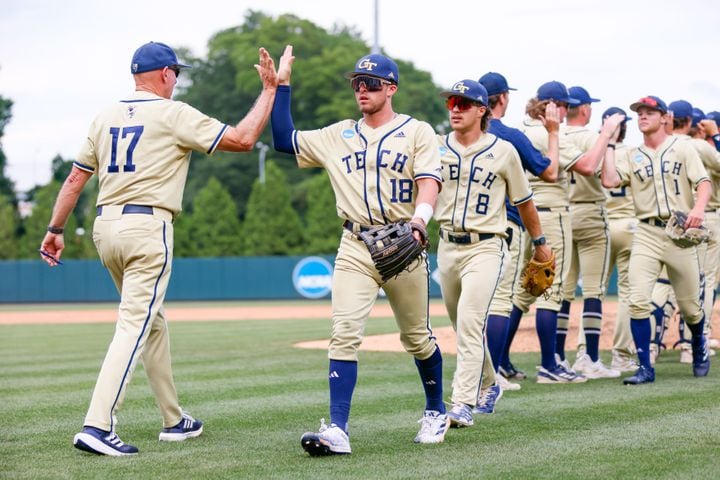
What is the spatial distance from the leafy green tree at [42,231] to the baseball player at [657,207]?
114 ft

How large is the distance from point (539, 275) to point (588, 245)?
1.98 metres

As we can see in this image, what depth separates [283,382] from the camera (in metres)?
9.12

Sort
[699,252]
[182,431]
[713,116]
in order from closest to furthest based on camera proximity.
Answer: [182,431]
[699,252]
[713,116]

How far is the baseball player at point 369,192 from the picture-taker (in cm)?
563

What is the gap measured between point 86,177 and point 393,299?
1894 millimetres

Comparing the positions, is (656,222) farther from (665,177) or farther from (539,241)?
(539,241)

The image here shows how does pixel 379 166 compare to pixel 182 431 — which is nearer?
pixel 379 166

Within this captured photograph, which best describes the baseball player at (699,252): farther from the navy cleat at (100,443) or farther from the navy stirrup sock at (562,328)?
the navy cleat at (100,443)

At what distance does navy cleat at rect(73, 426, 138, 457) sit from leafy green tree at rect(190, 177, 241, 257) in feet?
117

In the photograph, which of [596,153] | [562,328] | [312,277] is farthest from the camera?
[312,277]

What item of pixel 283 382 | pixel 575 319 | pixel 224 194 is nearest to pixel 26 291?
pixel 224 194

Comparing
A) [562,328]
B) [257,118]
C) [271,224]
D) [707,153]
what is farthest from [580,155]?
[271,224]

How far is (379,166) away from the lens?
5723 mm

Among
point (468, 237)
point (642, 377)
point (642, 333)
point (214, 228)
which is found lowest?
point (214, 228)
